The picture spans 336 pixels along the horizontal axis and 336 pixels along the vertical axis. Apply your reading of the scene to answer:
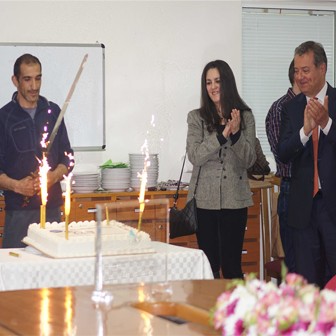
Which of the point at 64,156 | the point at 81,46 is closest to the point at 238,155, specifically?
the point at 64,156

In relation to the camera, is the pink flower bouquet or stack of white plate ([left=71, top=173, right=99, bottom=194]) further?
stack of white plate ([left=71, top=173, right=99, bottom=194])

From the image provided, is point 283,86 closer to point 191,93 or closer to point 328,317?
point 191,93

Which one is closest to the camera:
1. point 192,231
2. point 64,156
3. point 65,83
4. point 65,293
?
point 65,293

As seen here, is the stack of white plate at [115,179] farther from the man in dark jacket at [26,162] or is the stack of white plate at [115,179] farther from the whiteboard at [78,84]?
the man in dark jacket at [26,162]

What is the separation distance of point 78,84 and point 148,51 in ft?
2.35

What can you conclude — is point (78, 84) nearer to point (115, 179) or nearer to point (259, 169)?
point (115, 179)

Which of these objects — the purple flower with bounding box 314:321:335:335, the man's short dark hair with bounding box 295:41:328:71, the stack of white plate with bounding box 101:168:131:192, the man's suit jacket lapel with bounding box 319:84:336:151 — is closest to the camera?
the purple flower with bounding box 314:321:335:335

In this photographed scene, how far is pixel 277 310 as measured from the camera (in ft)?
2.68

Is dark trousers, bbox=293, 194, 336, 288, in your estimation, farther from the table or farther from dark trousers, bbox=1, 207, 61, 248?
dark trousers, bbox=1, 207, 61, 248

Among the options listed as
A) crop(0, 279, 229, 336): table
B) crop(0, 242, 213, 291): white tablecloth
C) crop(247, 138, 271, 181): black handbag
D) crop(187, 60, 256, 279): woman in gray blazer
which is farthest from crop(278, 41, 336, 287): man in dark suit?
crop(247, 138, 271, 181): black handbag

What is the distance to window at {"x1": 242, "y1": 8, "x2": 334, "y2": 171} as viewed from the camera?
5070 mm

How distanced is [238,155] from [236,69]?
1958 mm

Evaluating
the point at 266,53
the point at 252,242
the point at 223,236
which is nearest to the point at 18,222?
the point at 223,236

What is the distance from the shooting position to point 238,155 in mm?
3152
